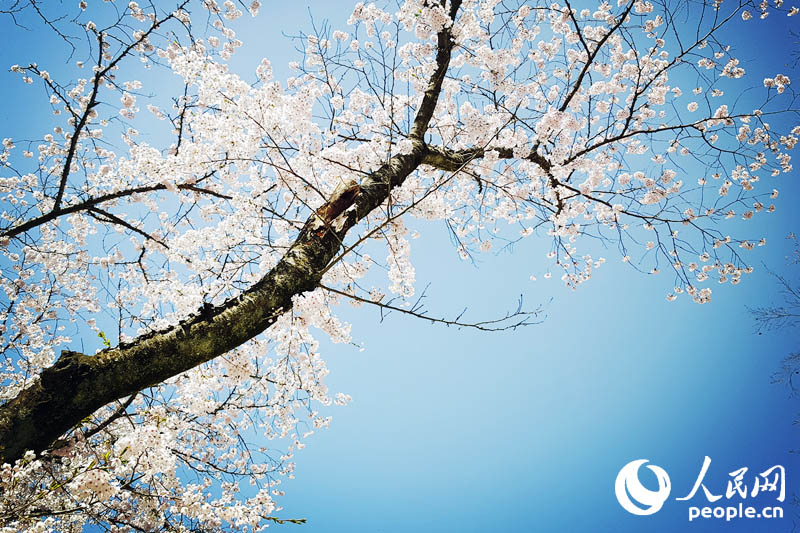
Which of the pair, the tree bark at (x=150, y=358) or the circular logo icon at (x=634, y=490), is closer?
the tree bark at (x=150, y=358)

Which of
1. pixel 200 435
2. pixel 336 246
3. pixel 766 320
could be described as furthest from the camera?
pixel 766 320

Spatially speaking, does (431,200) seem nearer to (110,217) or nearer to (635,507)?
(110,217)

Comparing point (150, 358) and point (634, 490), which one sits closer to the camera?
point (150, 358)

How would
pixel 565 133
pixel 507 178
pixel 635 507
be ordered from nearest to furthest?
1. pixel 565 133
2. pixel 507 178
3. pixel 635 507

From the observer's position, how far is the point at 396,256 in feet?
12.8

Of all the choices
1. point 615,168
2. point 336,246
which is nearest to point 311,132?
point 336,246

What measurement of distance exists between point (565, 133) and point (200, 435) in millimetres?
5816

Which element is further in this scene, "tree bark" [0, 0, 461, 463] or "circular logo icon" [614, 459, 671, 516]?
"circular logo icon" [614, 459, 671, 516]

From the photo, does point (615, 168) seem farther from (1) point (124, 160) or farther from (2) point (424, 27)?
(1) point (124, 160)

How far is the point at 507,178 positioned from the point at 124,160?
12.4 feet

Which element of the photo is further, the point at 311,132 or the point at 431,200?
the point at 431,200

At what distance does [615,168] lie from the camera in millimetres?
5207

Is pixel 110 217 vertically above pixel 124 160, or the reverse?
pixel 124 160

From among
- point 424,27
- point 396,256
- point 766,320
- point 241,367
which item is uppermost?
point 424,27
